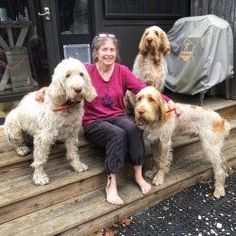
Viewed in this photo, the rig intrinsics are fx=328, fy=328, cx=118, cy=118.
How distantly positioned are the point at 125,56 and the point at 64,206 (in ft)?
10.3

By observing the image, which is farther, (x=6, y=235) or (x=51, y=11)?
(x=51, y=11)

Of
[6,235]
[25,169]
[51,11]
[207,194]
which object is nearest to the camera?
[6,235]

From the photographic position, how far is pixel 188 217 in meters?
3.43

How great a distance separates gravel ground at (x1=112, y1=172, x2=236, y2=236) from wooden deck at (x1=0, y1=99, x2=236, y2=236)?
12 cm

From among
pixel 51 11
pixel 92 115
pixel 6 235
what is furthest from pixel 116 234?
pixel 51 11

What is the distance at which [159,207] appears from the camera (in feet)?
11.9

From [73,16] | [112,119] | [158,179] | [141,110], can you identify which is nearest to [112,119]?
[112,119]

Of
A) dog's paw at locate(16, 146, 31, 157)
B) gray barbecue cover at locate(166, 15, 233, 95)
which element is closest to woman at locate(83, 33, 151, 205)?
dog's paw at locate(16, 146, 31, 157)

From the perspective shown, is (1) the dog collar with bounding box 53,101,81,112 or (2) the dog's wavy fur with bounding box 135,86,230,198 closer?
(1) the dog collar with bounding box 53,101,81,112

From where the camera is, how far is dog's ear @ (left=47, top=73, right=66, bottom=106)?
293cm

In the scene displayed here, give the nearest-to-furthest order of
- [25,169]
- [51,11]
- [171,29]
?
[25,169] < [51,11] < [171,29]

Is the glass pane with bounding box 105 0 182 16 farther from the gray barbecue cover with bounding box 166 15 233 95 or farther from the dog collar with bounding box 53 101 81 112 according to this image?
the dog collar with bounding box 53 101 81 112

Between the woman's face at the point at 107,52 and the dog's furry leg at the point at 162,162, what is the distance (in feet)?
3.52

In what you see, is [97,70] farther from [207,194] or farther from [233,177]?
[233,177]
